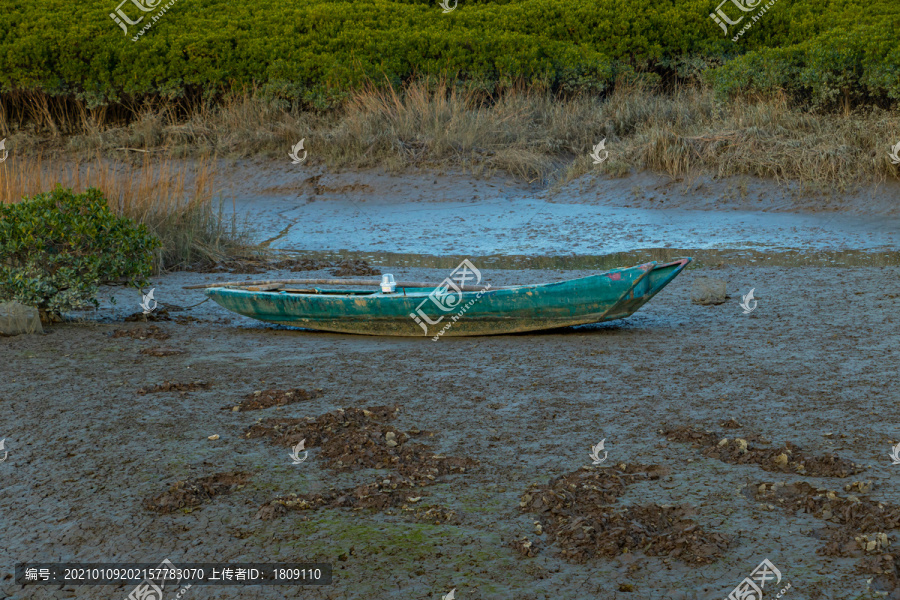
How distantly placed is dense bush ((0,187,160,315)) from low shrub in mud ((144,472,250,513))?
356cm

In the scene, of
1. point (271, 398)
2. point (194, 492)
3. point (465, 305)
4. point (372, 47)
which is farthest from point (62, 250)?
point (372, 47)

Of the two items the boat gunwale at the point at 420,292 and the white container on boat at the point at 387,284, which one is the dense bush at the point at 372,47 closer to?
the boat gunwale at the point at 420,292

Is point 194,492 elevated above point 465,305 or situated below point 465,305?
above

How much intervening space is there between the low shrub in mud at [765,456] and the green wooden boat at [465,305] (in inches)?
78.9

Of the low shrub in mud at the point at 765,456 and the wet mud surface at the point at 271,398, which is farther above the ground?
the low shrub in mud at the point at 765,456

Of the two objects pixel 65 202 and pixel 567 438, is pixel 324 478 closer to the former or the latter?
pixel 567 438

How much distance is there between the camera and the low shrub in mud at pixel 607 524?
3.18 metres

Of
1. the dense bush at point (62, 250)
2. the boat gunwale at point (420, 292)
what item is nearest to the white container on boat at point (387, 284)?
the boat gunwale at point (420, 292)

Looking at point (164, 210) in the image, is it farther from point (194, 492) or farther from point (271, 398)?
point (194, 492)

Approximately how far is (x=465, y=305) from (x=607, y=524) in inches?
127

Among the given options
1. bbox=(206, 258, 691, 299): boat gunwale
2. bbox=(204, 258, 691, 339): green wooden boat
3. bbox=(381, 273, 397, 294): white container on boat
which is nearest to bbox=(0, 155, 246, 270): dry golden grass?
bbox=(206, 258, 691, 299): boat gunwale

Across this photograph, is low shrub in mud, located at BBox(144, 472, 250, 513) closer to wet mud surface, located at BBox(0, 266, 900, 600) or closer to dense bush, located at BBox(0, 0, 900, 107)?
wet mud surface, located at BBox(0, 266, 900, 600)

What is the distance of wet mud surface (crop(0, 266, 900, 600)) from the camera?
10.3 ft

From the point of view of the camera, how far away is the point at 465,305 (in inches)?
252
